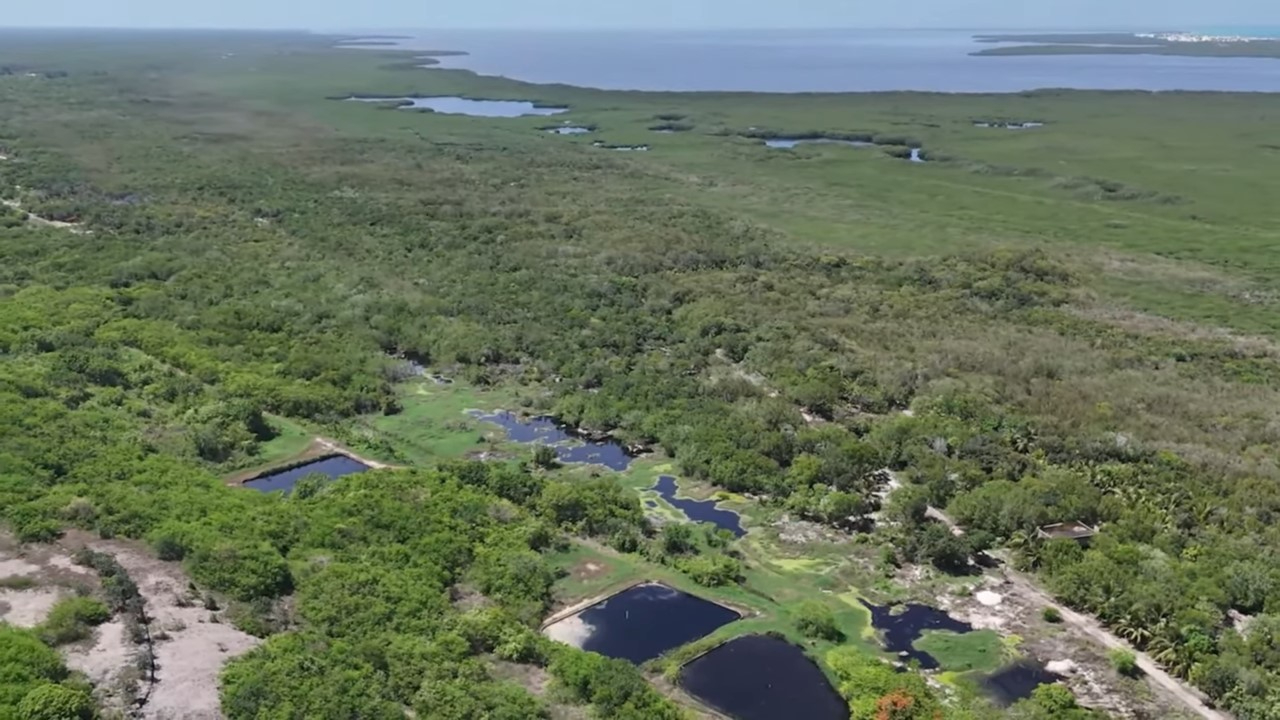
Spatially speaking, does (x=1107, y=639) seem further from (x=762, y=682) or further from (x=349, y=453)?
(x=349, y=453)

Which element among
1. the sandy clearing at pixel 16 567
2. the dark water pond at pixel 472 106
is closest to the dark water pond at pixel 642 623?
the sandy clearing at pixel 16 567

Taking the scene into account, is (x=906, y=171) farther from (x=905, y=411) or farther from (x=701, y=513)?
(x=701, y=513)

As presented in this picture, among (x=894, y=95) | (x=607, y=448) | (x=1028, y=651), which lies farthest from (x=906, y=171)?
(x=1028, y=651)

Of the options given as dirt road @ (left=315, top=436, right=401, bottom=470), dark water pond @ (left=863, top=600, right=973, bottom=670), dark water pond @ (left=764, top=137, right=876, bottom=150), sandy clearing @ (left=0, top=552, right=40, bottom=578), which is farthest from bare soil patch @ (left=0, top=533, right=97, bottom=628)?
dark water pond @ (left=764, top=137, right=876, bottom=150)

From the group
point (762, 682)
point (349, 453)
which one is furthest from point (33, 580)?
point (762, 682)

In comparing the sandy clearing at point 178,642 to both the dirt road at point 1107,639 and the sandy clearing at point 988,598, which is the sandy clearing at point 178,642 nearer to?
the sandy clearing at point 988,598

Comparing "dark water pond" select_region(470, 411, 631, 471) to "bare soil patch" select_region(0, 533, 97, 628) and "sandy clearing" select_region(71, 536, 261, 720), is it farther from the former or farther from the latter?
"bare soil patch" select_region(0, 533, 97, 628)
